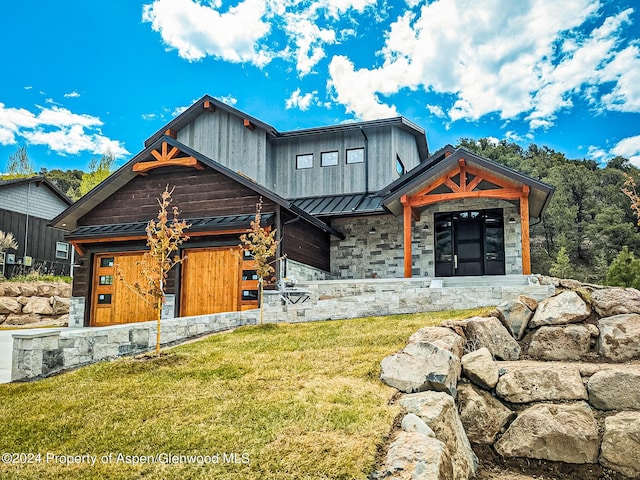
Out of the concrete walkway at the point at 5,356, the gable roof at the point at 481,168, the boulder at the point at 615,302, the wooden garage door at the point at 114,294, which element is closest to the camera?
the concrete walkway at the point at 5,356

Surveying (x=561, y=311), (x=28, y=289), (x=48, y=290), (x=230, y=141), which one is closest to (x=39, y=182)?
(x=48, y=290)

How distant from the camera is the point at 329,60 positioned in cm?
2866

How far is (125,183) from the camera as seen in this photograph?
16.8 metres

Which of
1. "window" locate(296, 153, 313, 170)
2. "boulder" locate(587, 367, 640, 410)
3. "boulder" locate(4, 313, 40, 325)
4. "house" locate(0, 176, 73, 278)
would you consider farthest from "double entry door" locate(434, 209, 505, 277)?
"house" locate(0, 176, 73, 278)

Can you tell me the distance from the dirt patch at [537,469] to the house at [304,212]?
26.6ft

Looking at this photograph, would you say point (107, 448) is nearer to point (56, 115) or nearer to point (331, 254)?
point (331, 254)

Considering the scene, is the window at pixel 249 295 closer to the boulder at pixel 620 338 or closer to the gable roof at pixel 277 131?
the gable roof at pixel 277 131

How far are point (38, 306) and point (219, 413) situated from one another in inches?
697

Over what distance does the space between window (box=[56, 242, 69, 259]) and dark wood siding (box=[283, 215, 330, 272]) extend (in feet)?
56.2

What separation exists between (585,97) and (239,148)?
23893 millimetres

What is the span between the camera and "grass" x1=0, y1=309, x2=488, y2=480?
14.2 feet

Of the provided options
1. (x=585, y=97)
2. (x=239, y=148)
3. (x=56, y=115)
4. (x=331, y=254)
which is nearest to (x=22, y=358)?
(x=331, y=254)

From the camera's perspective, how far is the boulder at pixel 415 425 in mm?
4876

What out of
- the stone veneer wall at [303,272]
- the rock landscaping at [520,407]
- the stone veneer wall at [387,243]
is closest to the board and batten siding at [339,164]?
the stone veneer wall at [387,243]
